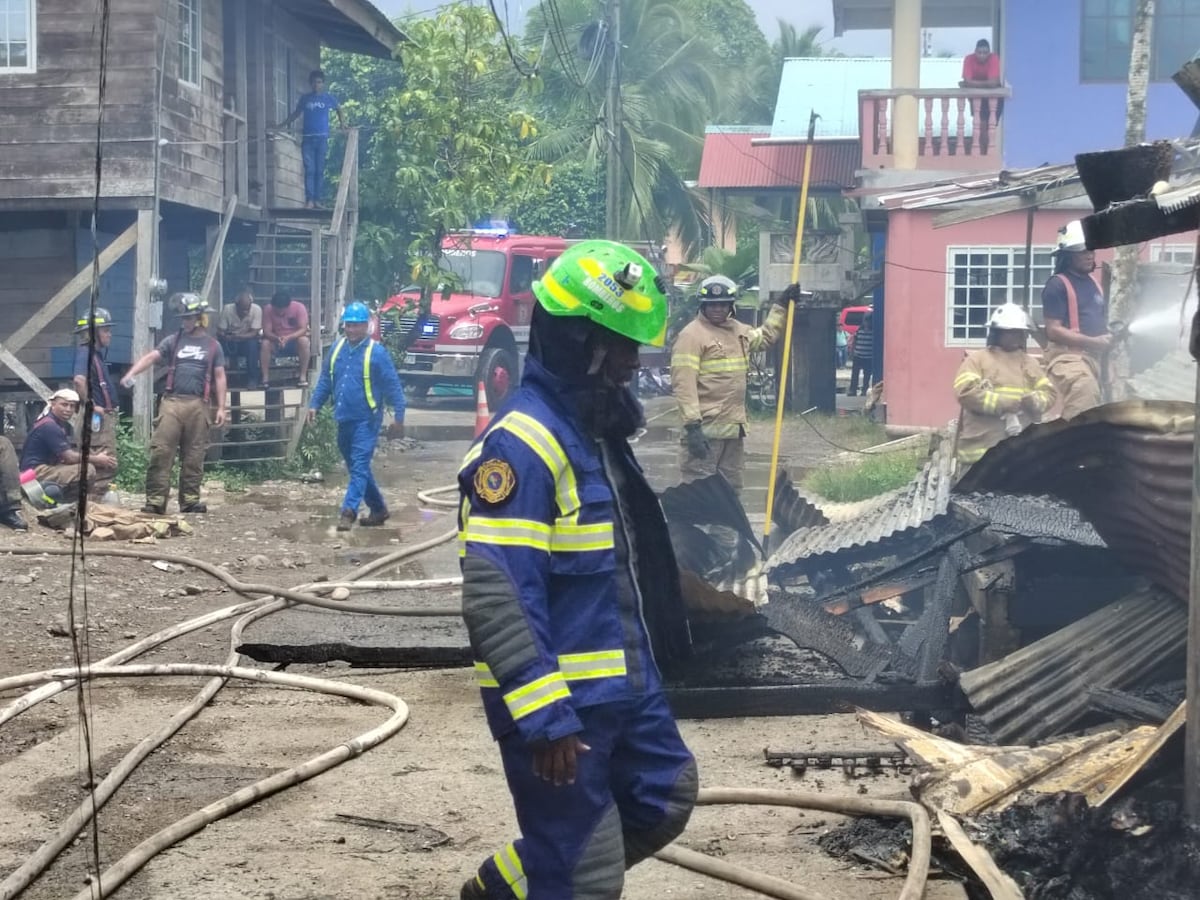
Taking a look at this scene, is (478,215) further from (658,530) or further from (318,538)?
(658,530)

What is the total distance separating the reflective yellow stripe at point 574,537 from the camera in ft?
10.9

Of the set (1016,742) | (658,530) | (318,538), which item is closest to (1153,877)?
(1016,742)

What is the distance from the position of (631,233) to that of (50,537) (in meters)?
25.9

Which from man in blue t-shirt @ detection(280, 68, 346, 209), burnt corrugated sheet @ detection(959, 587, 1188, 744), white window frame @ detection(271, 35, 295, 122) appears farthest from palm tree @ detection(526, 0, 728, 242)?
burnt corrugated sheet @ detection(959, 587, 1188, 744)

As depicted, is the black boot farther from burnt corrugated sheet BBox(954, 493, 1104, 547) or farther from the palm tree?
the palm tree

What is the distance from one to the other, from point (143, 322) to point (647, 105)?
1046 inches

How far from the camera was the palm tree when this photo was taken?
35.4m

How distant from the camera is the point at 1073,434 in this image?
5980 millimetres

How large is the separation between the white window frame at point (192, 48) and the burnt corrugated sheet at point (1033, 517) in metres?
12.3

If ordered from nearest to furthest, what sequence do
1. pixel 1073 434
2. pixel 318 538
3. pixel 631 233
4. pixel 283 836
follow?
pixel 283 836 < pixel 1073 434 < pixel 318 538 < pixel 631 233

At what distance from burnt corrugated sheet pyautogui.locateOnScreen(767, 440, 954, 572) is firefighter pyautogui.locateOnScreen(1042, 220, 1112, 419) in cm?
88

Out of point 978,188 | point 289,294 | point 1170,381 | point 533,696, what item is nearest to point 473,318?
point 289,294

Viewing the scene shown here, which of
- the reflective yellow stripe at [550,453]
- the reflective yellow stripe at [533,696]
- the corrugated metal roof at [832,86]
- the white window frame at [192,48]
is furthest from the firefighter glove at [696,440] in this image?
the corrugated metal roof at [832,86]

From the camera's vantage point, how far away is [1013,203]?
11953 mm
